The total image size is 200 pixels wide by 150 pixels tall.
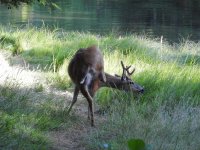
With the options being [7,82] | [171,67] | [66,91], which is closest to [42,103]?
[7,82]

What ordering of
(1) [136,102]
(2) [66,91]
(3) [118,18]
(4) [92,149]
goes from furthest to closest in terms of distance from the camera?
(3) [118,18] < (2) [66,91] < (1) [136,102] < (4) [92,149]

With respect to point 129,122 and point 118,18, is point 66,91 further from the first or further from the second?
point 118,18

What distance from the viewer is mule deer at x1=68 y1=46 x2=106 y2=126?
751 cm

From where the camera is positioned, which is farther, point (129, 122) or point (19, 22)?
point (19, 22)

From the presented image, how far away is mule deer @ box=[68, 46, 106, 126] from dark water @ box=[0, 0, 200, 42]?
51.4ft

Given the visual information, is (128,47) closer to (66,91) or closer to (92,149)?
(66,91)

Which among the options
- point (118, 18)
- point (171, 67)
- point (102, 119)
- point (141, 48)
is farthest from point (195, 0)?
point (102, 119)

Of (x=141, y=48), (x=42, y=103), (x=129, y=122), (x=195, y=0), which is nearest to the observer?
(x=129, y=122)

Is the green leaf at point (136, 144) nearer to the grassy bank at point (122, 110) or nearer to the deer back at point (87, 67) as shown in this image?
the grassy bank at point (122, 110)

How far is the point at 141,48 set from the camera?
14.1 meters

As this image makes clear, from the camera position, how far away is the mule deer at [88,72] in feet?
24.6

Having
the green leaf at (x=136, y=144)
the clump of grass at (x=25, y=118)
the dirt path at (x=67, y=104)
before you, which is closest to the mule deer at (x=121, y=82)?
the dirt path at (x=67, y=104)

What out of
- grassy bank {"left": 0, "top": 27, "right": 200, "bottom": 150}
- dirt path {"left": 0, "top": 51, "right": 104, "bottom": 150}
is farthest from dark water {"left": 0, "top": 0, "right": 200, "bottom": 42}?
grassy bank {"left": 0, "top": 27, "right": 200, "bottom": 150}

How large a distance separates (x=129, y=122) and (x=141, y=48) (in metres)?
7.23
